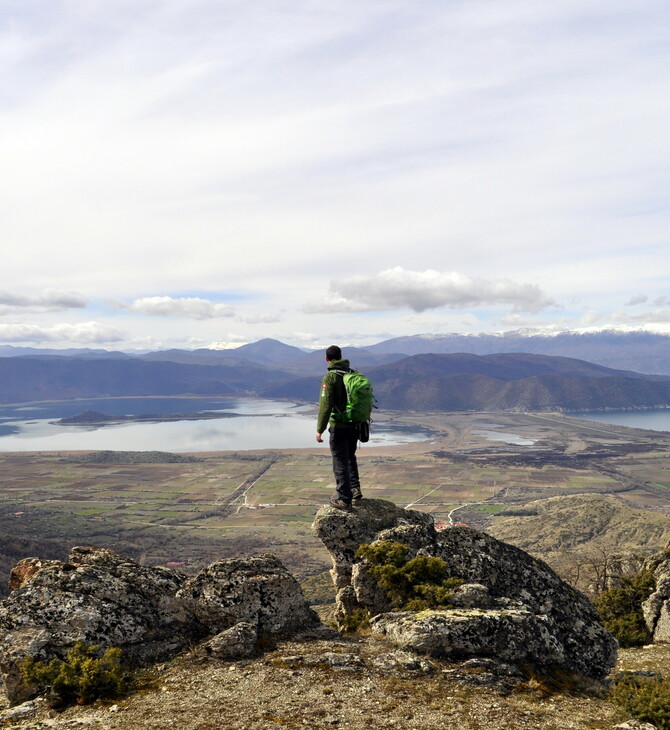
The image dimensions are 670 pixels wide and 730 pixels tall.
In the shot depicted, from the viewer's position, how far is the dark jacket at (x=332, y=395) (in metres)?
15.2

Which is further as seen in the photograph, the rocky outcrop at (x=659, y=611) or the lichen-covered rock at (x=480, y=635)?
the rocky outcrop at (x=659, y=611)

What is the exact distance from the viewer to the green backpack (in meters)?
15.3

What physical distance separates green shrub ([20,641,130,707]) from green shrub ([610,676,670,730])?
10.5 meters

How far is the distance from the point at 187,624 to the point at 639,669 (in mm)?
13542

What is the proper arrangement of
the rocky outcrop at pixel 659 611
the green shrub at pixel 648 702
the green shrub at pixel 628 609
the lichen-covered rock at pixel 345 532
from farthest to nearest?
1. the green shrub at pixel 628 609
2. the rocky outcrop at pixel 659 611
3. the lichen-covered rock at pixel 345 532
4. the green shrub at pixel 648 702

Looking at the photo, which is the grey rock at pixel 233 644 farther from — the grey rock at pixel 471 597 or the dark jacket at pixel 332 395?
the dark jacket at pixel 332 395

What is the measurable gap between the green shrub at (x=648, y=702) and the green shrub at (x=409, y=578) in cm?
412

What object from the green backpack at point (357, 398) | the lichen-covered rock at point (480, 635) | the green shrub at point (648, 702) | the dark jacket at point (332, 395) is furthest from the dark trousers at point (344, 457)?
the green shrub at point (648, 702)

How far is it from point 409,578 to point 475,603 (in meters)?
1.82

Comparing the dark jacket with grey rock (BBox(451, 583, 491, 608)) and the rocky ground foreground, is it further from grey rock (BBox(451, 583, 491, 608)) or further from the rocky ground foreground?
the rocky ground foreground

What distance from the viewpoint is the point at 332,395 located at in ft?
50.4

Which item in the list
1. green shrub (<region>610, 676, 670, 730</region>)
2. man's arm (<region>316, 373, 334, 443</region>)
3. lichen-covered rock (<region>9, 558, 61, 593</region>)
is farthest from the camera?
man's arm (<region>316, 373, 334, 443</region>)

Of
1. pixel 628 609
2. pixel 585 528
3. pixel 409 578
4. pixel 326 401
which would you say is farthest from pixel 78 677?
pixel 585 528

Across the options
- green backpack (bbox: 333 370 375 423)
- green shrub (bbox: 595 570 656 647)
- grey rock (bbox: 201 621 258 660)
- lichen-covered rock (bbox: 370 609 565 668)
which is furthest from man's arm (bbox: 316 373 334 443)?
green shrub (bbox: 595 570 656 647)
